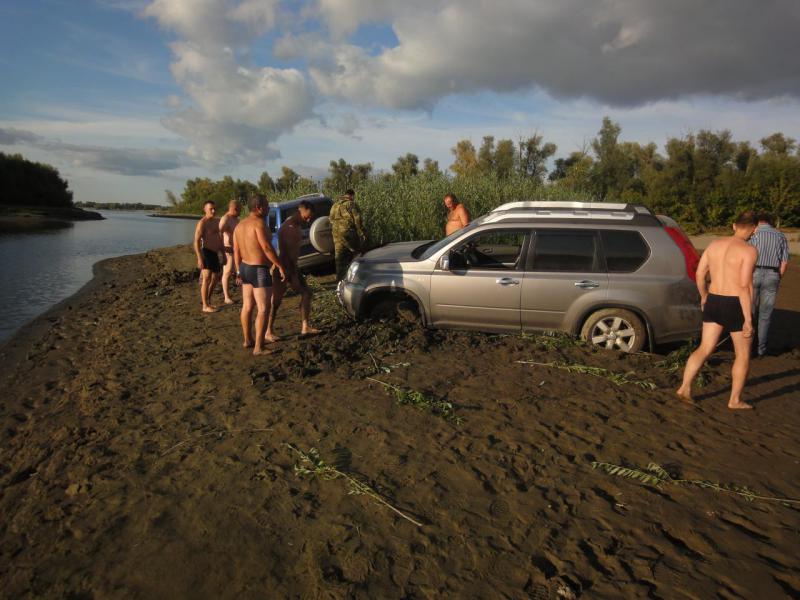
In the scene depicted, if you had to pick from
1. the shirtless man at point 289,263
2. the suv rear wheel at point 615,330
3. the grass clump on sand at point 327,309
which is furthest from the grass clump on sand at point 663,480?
the grass clump on sand at point 327,309

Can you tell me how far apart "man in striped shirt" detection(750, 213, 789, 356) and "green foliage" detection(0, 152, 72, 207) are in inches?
3744

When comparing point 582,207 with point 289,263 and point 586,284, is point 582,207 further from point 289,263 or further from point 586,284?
point 289,263

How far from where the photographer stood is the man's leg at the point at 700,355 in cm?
476

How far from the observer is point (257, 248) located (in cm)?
605

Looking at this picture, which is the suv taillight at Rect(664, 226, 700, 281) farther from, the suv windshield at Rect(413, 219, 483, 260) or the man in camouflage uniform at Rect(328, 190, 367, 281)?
the man in camouflage uniform at Rect(328, 190, 367, 281)

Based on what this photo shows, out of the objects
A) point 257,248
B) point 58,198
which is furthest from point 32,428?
point 58,198

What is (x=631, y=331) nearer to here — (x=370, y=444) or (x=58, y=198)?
(x=370, y=444)

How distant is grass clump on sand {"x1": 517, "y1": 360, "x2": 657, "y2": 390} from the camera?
5.33 m

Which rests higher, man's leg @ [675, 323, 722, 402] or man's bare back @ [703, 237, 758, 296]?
man's bare back @ [703, 237, 758, 296]

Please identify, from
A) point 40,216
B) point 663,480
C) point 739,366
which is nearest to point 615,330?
point 739,366

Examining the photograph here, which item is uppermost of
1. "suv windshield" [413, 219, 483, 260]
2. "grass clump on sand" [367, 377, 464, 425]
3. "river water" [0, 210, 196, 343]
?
"suv windshield" [413, 219, 483, 260]

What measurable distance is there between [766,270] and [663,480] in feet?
14.5

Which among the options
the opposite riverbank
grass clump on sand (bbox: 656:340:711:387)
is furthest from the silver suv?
the opposite riverbank

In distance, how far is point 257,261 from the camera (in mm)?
6113
